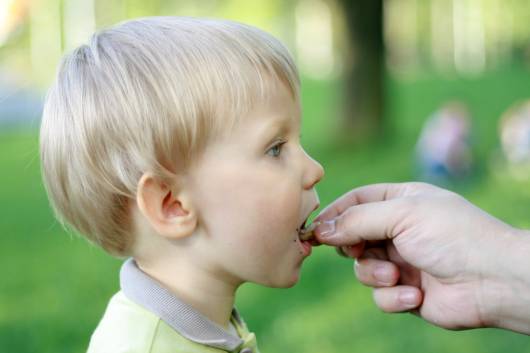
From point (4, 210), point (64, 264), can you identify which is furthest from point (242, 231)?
point (4, 210)

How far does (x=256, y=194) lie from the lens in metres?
2.08

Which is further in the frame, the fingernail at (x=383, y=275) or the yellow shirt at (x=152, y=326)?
the fingernail at (x=383, y=275)

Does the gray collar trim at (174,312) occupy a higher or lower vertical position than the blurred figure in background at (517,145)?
higher

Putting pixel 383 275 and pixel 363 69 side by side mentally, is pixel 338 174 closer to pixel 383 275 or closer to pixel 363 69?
pixel 363 69

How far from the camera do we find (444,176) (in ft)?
27.2

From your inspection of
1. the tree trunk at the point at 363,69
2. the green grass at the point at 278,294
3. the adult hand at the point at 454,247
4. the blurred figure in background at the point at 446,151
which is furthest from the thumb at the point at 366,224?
the tree trunk at the point at 363,69

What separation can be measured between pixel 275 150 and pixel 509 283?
73cm

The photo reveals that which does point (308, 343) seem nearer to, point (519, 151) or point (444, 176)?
point (444, 176)

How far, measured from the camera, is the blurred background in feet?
14.6

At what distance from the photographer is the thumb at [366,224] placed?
2.23 meters

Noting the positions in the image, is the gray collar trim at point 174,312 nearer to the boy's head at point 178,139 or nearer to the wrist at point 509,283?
the boy's head at point 178,139

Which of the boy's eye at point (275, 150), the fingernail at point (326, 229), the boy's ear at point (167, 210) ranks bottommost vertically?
the fingernail at point (326, 229)

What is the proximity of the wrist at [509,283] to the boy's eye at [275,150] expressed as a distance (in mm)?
629

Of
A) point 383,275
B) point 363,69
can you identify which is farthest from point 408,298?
point 363,69
